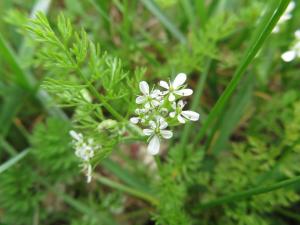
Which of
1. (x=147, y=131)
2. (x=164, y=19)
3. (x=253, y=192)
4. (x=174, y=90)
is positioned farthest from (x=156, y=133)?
(x=164, y=19)

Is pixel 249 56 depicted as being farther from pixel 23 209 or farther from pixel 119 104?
pixel 23 209

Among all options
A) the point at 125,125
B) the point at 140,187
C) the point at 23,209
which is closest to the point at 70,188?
the point at 23,209

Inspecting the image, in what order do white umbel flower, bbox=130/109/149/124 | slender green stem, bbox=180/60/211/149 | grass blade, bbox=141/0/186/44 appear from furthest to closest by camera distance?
grass blade, bbox=141/0/186/44 < slender green stem, bbox=180/60/211/149 < white umbel flower, bbox=130/109/149/124

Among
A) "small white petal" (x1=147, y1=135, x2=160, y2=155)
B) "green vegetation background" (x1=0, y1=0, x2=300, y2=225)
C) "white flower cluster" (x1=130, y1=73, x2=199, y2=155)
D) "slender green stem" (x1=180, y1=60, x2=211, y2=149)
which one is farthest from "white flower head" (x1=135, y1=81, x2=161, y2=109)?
"slender green stem" (x1=180, y1=60, x2=211, y2=149)

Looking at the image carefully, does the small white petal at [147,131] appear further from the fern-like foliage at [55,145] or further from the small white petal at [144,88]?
the fern-like foliage at [55,145]

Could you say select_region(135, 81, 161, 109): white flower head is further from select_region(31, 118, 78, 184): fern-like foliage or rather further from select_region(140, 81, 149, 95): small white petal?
select_region(31, 118, 78, 184): fern-like foliage

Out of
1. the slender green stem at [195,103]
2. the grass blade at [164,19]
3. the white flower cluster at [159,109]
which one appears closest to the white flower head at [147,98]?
the white flower cluster at [159,109]

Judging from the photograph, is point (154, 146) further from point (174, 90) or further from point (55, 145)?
point (55, 145)
